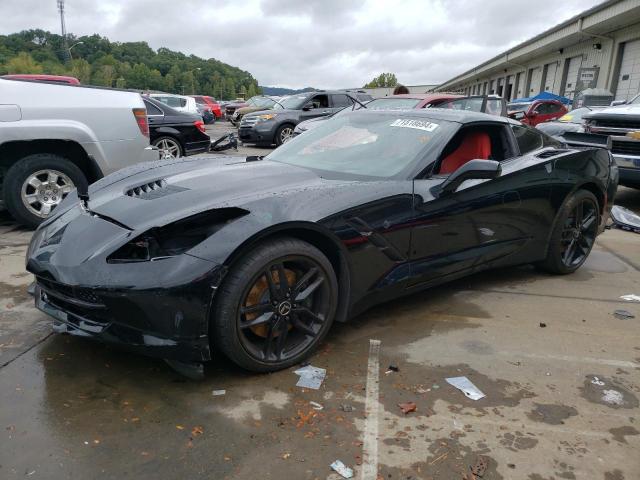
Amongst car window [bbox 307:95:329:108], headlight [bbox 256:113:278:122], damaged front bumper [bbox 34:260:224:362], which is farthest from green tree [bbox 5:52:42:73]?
damaged front bumper [bbox 34:260:224:362]

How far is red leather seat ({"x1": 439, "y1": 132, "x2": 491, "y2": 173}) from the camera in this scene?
3.60 m

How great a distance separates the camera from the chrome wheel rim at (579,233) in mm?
4410

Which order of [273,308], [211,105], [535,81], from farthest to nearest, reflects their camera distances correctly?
[535,81] → [211,105] → [273,308]

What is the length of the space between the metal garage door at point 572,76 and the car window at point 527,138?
77.1 feet

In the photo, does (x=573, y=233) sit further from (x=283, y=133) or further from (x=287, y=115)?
(x=287, y=115)

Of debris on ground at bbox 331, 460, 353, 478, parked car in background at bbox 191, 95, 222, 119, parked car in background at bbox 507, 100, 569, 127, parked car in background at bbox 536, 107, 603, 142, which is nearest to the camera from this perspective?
debris on ground at bbox 331, 460, 353, 478

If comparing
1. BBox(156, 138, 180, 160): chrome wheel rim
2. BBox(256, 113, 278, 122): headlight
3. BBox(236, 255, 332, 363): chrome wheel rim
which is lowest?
BBox(236, 255, 332, 363): chrome wheel rim

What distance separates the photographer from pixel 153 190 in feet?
9.80

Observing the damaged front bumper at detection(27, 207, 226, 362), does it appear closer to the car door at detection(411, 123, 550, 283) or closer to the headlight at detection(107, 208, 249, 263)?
the headlight at detection(107, 208, 249, 263)

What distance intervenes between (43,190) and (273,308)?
3.71 meters

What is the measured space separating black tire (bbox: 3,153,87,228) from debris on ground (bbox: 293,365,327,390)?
10.8ft

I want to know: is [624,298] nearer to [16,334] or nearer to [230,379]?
[230,379]

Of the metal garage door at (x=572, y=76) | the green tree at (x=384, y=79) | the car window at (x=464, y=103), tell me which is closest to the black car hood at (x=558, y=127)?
the car window at (x=464, y=103)

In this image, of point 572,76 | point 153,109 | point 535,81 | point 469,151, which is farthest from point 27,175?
point 535,81
